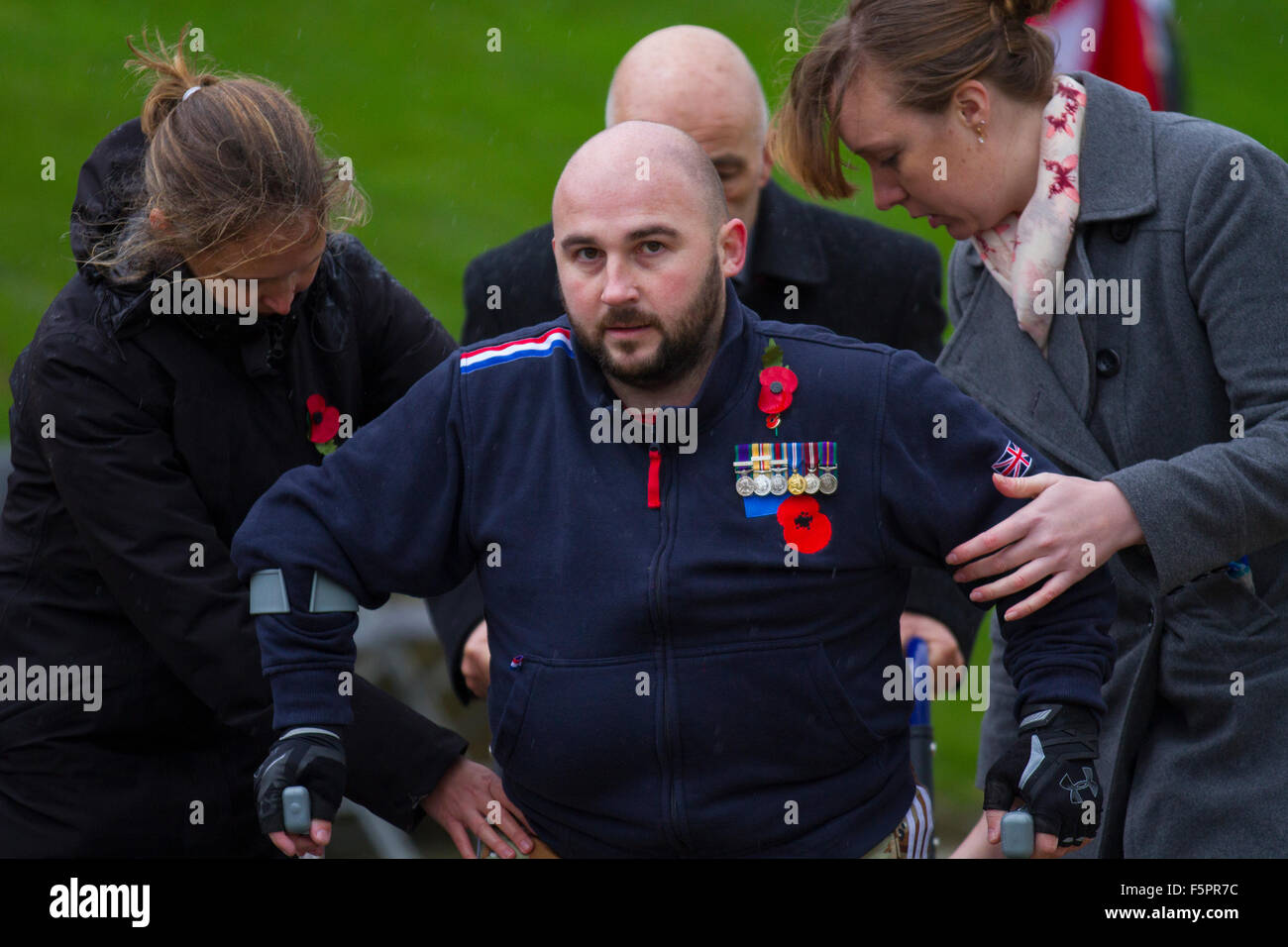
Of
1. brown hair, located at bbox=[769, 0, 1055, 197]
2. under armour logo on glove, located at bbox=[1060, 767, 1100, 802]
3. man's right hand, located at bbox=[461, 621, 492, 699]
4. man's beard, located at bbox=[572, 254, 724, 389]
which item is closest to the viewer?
under armour logo on glove, located at bbox=[1060, 767, 1100, 802]

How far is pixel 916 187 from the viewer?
3408 millimetres

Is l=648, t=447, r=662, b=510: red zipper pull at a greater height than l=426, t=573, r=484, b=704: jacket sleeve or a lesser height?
greater

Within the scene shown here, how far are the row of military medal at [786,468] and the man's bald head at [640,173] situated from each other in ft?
1.26

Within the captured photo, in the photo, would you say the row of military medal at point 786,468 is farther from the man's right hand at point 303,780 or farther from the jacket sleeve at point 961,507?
the man's right hand at point 303,780

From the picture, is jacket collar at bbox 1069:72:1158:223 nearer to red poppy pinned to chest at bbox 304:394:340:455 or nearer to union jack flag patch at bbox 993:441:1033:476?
union jack flag patch at bbox 993:441:1033:476

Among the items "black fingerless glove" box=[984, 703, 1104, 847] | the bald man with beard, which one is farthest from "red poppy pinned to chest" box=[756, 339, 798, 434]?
"black fingerless glove" box=[984, 703, 1104, 847]

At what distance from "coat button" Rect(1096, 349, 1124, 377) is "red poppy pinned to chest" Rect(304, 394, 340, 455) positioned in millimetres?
1458

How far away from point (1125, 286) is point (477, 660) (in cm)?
163

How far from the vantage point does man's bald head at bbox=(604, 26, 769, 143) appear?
4.05 meters

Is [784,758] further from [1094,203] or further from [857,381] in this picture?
[1094,203]

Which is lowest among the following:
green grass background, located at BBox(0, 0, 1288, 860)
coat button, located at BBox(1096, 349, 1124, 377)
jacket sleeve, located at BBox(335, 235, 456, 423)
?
coat button, located at BBox(1096, 349, 1124, 377)
